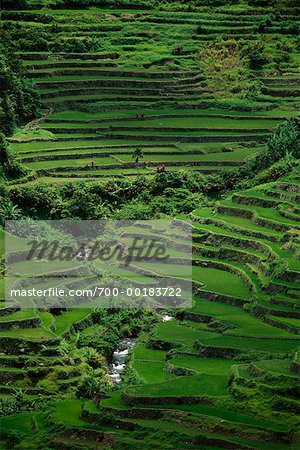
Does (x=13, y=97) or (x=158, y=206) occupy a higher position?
(x=13, y=97)

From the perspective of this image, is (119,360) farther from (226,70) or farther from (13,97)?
(226,70)

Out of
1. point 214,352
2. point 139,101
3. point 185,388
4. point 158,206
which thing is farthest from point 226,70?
point 185,388

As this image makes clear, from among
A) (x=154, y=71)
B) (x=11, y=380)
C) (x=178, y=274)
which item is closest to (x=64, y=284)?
(x=178, y=274)

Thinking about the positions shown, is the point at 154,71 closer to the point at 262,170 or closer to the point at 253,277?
the point at 262,170

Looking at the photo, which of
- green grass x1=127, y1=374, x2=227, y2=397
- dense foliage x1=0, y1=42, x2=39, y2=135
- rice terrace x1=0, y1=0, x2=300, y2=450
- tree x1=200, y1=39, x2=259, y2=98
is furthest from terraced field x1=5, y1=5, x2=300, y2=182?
green grass x1=127, y1=374, x2=227, y2=397

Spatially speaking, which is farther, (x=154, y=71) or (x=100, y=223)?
(x=154, y=71)
